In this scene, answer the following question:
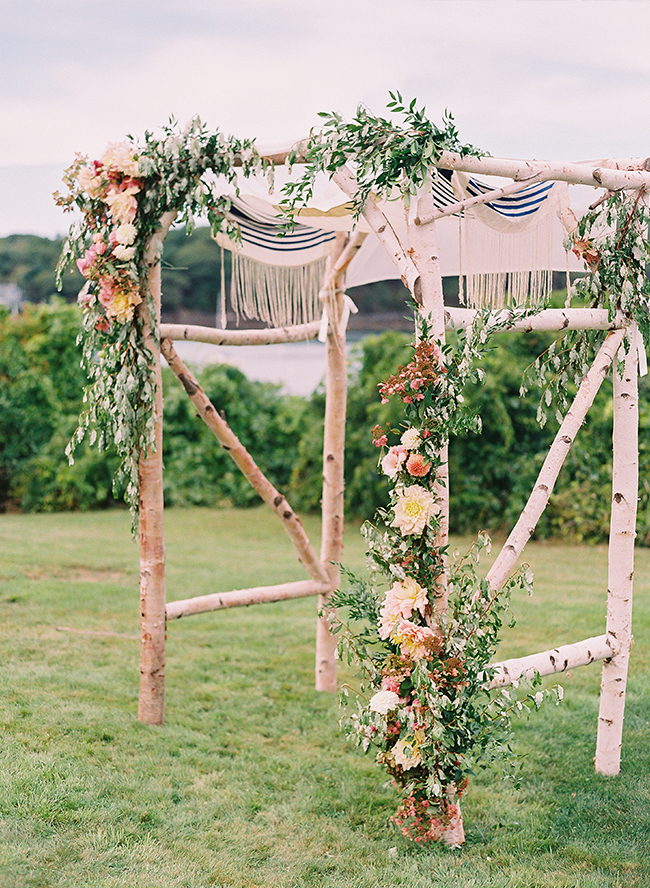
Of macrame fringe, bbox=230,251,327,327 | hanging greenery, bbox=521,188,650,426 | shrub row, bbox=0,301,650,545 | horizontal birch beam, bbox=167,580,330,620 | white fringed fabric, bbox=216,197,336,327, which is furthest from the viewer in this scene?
shrub row, bbox=0,301,650,545

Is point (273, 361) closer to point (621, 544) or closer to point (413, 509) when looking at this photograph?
point (621, 544)

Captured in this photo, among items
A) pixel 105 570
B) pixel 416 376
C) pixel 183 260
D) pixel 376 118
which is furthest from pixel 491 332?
pixel 183 260

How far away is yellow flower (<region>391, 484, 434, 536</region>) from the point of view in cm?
254

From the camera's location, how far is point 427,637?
101 inches

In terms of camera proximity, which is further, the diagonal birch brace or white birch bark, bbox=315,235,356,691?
white birch bark, bbox=315,235,356,691

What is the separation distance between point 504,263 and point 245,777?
216 centimetres

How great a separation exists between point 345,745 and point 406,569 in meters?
1.33

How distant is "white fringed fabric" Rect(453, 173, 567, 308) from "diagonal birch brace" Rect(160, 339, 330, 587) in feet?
3.91

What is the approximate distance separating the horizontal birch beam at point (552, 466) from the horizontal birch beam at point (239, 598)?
140 cm

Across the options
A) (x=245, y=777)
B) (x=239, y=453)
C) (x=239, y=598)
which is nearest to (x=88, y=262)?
(x=239, y=453)

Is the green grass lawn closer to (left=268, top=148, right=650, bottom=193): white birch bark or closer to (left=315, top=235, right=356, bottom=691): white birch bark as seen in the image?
(left=315, top=235, right=356, bottom=691): white birch bark

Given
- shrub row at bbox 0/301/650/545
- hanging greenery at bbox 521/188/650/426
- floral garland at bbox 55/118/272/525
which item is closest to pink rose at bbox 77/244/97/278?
floral garland at bbox 55/118/272/525

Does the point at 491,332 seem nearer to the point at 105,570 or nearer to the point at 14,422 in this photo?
the point at 105,570

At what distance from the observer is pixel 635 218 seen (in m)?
3.00
